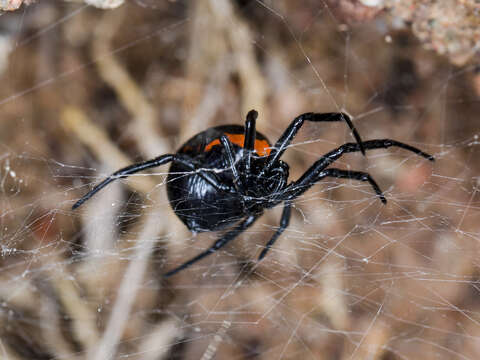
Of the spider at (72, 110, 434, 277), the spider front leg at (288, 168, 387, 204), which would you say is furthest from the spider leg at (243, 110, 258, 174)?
the spider front leg at (288, 168, 387, 204)

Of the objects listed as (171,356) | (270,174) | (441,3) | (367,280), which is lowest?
(171,356)

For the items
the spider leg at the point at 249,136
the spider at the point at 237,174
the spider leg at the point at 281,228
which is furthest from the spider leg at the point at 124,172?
the spider leg at the point at 281,228

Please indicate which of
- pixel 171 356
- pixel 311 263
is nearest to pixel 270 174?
pixel 311 263

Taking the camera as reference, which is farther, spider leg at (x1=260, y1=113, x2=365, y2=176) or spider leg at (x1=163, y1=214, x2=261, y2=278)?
spider leg at (x1=163, y1=214, x2=261, y2=278)

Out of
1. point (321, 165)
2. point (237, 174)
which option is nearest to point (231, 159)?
point (237, 174)

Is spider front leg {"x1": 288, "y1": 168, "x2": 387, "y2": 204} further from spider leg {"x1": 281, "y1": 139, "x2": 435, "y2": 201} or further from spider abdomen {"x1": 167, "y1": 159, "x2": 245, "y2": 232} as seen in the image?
spider abdomen {"x1": 167, "y1": 159, "x2": 245, "y2": 232}

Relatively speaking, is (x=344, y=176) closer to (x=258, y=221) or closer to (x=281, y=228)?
(x=281, y=228)

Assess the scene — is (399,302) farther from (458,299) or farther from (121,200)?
(121,200)

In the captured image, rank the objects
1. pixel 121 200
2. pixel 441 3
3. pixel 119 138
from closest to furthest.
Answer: pixel 121 200 < pixel 441 3 < pixel 119 138
